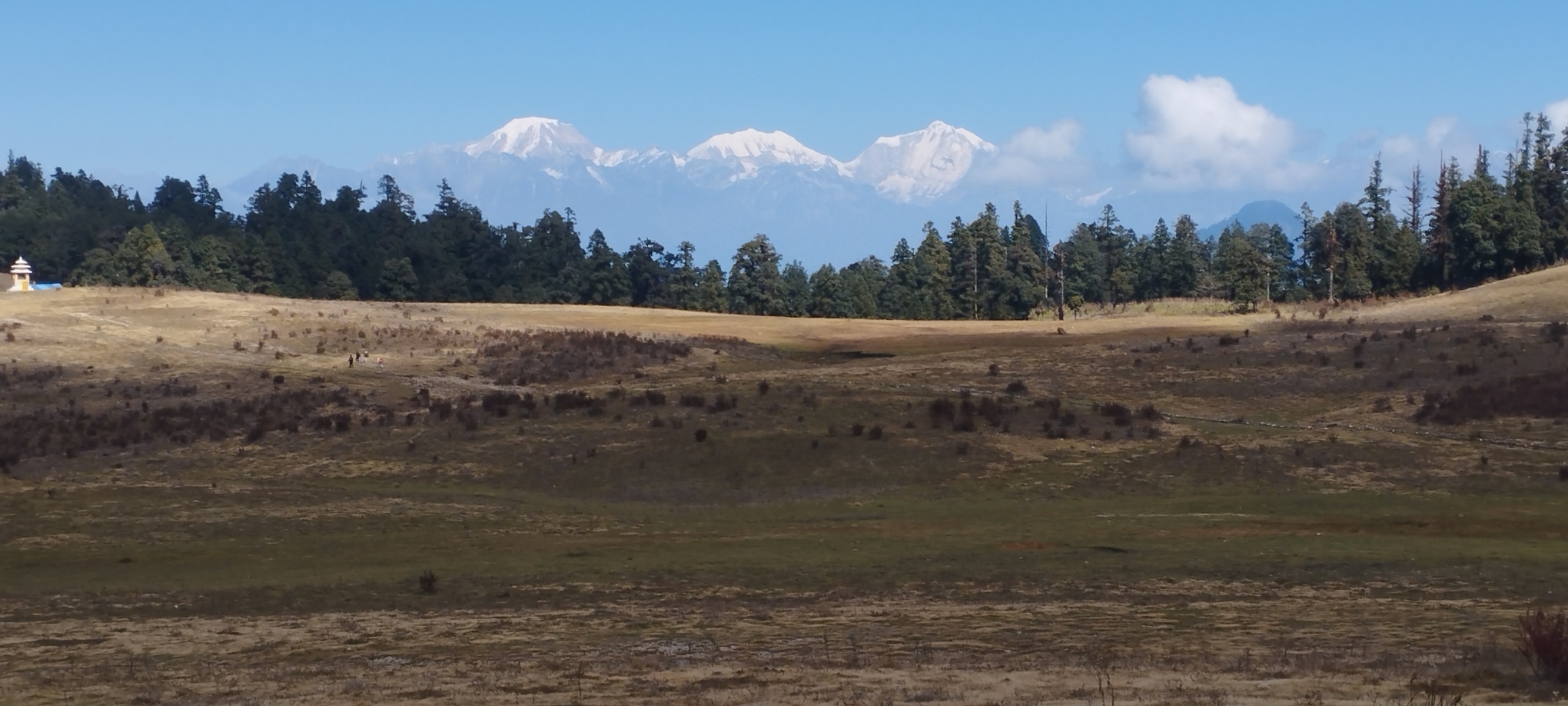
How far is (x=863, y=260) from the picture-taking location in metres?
169

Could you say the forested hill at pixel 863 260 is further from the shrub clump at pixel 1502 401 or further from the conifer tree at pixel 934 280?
the shrub clump at pixel 1502 401

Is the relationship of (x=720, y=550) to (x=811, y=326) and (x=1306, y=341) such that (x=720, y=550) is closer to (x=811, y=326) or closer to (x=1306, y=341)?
(x=1306, y=341)

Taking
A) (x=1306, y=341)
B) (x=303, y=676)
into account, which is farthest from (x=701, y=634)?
(x=1306, y=341)

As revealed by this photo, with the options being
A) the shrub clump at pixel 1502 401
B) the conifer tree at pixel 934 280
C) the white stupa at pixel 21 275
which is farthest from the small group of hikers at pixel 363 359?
the conifer tree at pixel 934 280

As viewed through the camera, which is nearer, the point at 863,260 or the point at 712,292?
the point at 712,292

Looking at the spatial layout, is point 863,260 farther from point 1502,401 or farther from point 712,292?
point 1502,401

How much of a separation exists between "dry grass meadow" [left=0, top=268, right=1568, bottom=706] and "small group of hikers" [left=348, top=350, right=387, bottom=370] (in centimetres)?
109

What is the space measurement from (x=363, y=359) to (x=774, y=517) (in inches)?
1444

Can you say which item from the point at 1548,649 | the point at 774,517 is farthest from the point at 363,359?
the point at 1548,649

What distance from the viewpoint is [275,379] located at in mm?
58438

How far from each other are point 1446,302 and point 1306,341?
28.0m

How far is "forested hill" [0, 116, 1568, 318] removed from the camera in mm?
121625

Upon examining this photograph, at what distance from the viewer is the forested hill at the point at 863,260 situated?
122m

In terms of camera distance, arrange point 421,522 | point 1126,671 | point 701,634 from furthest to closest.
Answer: point 421,522 < point 701,634 < point 1126,671
